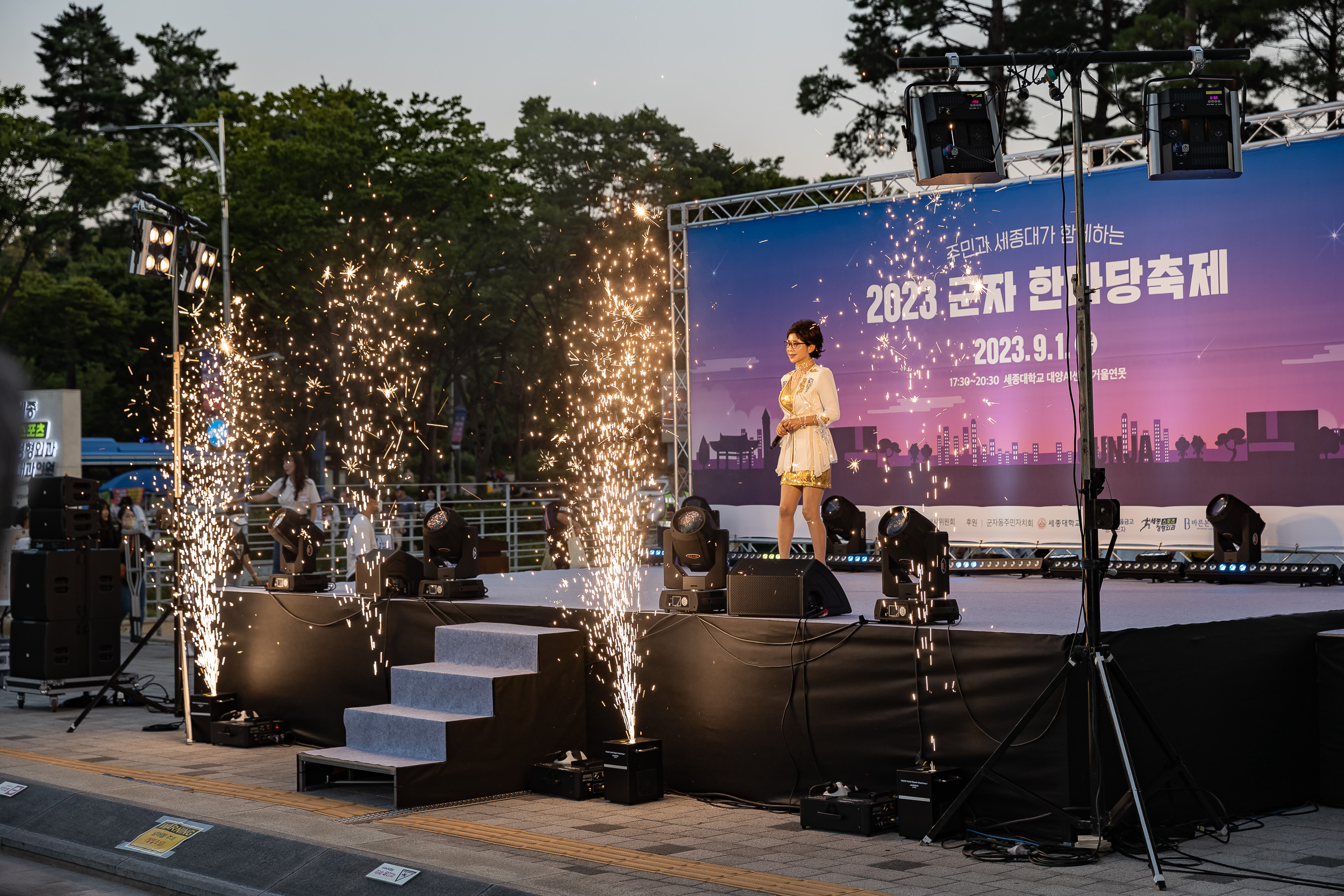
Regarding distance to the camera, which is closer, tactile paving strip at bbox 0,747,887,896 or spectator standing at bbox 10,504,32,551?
tactile paving strip at bbox 0,747,887,896

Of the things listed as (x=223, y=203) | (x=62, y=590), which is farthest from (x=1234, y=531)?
(x=223, y=203)

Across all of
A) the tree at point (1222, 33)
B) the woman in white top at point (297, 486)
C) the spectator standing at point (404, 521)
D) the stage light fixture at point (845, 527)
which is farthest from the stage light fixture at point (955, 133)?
the tree at point (1222, 33)

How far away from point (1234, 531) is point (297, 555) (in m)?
5.69

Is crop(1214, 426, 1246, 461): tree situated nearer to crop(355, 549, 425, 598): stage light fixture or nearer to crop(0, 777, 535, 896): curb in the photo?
crop(355, 549, 425, 598): stage light fixture

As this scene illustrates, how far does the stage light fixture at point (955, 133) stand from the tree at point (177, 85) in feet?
117

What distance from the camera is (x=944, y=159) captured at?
602cm

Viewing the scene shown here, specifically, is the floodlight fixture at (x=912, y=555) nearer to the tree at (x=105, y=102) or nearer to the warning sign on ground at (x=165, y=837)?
the warning sign on ground at (x=165, y=837)

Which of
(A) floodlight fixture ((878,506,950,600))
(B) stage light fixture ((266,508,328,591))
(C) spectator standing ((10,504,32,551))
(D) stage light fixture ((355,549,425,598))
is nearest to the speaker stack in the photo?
(C) spectator standing ((10,504,32,551))

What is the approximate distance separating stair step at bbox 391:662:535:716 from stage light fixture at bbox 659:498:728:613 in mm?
804

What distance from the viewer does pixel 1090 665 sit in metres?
4.80

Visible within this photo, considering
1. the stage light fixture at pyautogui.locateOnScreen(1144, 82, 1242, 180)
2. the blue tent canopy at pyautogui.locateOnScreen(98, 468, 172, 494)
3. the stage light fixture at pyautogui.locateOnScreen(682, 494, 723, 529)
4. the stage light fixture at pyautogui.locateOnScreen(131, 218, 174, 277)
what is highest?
the stage light fixture at pyautogui.locateOnScreen(131, 218, 174, 277)

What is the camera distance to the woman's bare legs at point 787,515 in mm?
7785

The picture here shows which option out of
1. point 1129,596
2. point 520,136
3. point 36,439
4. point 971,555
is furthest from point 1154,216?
point 520,136

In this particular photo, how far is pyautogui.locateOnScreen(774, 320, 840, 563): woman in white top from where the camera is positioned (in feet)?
24.7
